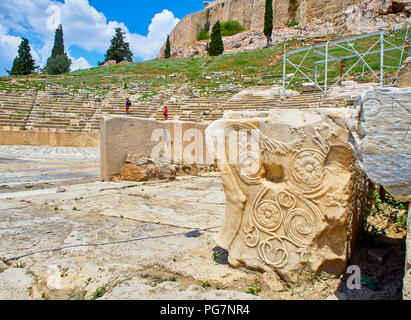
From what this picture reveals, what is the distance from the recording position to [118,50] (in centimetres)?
4678

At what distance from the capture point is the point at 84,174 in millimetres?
6820

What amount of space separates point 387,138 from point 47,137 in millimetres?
17001

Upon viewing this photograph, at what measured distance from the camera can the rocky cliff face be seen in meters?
32.9

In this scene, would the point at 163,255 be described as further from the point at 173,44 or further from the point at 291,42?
the point at 173,44

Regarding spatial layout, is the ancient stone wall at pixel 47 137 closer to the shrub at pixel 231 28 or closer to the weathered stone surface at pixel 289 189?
the weathered stone surface at pixel 289 189

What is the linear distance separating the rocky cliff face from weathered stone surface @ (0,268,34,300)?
129 ft

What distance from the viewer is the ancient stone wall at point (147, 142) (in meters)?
5.64

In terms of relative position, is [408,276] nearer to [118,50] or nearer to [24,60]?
[24,60]

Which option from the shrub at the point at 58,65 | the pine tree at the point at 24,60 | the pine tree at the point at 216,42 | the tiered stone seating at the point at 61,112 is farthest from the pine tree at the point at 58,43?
the tiered stone seating at the point at 61,112

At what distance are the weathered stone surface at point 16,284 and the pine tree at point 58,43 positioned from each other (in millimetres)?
47864

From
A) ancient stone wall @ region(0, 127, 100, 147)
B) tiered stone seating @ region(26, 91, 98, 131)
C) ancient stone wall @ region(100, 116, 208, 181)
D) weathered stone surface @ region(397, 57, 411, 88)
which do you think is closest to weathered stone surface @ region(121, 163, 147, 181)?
ancient stone wall @ region(100, 116, 208, 181)

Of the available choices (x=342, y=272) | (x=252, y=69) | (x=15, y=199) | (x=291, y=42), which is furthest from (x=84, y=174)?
(x=291, y=42)

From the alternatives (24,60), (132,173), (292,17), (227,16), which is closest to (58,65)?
(24,60)

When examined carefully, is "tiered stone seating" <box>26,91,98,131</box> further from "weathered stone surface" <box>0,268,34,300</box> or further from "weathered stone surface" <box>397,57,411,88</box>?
"weathered stone surface" <box>0,268,34,300</box>
